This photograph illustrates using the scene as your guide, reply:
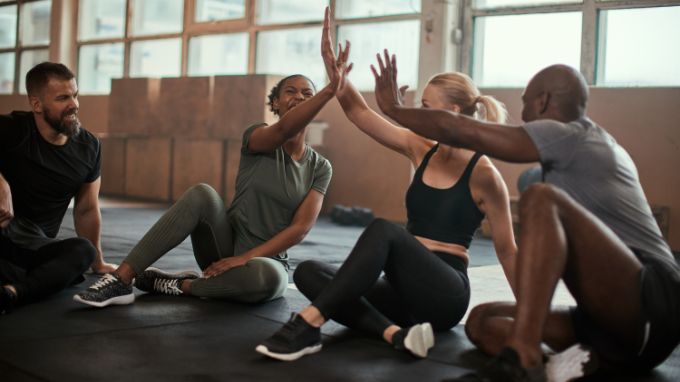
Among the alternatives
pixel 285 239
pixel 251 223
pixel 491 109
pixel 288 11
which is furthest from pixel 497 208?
pixel 288 11

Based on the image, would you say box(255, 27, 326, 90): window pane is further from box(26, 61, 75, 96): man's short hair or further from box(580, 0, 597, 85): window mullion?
box(26, 61, 75, 96): man's short hair

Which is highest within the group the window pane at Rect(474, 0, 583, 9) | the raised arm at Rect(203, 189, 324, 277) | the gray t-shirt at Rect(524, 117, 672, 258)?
the window pane at Rect(474, 0, 583, 9)

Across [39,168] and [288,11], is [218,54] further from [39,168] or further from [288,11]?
[39,168]

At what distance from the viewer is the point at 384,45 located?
845 centimetres

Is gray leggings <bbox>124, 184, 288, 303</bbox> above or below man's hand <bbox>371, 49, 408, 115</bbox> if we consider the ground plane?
below

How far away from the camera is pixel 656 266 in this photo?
2.09 metres

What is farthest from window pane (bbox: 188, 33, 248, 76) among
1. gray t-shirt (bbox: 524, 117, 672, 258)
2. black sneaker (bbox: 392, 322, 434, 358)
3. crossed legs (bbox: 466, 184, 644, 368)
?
crossed legs (bbox: 466, 184, 644, 368)

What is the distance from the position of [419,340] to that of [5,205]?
160cm

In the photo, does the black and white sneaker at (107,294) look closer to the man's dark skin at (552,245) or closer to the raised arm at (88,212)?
the raised arm at (88,212)

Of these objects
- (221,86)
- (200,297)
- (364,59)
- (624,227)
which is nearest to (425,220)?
(624,227)

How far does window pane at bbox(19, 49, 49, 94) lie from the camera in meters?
12.3

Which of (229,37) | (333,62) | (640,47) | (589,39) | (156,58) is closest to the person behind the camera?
(333,62)

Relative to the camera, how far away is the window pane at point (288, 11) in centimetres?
895

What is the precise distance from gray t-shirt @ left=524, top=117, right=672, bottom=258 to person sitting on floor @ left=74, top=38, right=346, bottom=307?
1.17 m
